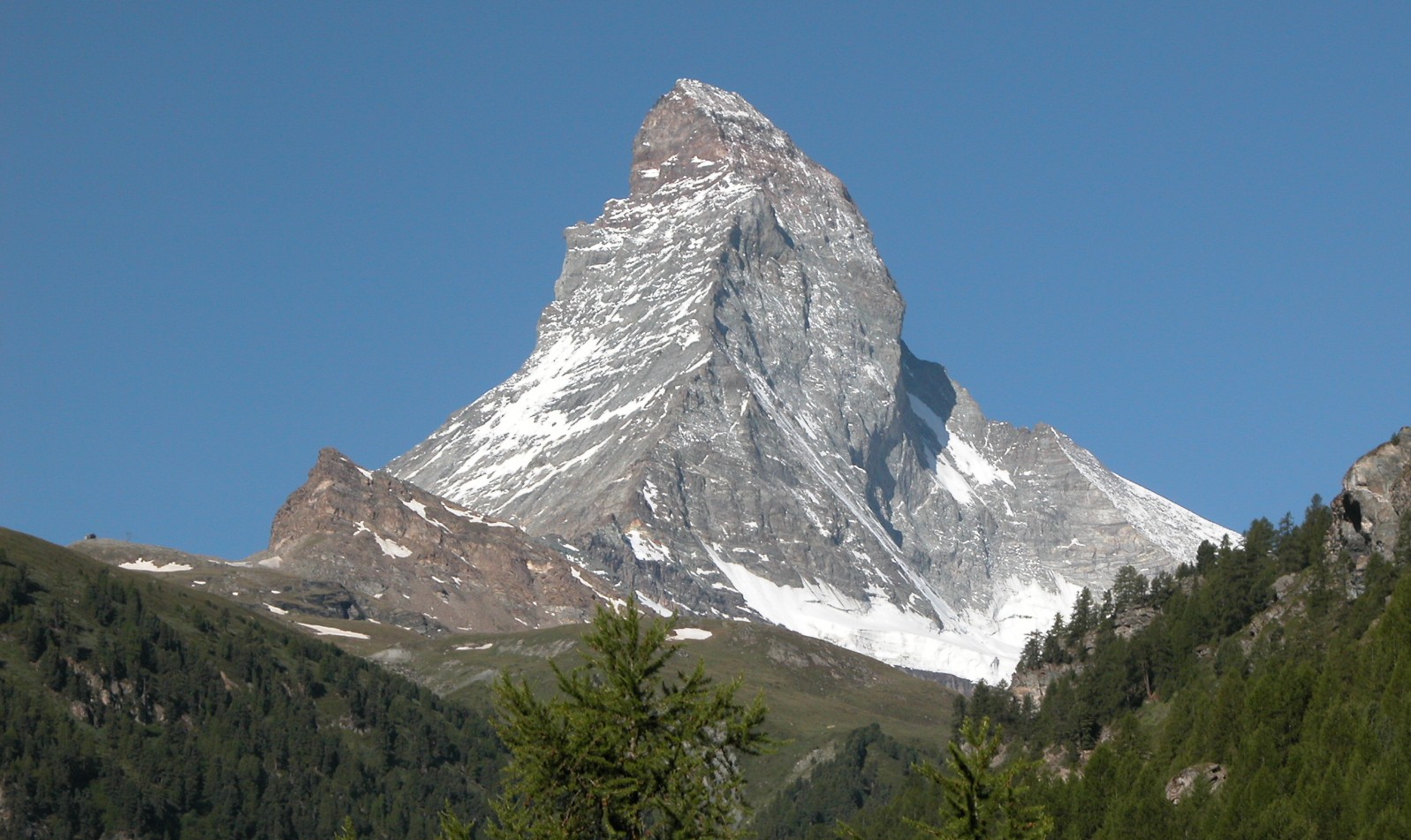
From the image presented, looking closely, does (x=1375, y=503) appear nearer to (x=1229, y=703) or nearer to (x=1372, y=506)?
(x=1372, y=506)

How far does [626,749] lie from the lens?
148 ft

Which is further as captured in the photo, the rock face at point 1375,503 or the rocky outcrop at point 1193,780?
the rock face at point 1375,503

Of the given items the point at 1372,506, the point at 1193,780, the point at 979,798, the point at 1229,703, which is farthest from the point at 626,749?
the point at 1372,506

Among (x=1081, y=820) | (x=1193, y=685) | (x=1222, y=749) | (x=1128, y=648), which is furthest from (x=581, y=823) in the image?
(x=1128, y=648)

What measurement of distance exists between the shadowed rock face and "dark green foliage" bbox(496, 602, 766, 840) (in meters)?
104

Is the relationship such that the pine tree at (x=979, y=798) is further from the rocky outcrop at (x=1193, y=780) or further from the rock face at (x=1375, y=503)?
the rock face at (x=1375, y=503)

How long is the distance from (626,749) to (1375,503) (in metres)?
110

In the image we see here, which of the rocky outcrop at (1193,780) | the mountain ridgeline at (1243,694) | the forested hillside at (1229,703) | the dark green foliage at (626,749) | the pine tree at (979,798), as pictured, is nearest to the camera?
the dark green foliage at (626,749)

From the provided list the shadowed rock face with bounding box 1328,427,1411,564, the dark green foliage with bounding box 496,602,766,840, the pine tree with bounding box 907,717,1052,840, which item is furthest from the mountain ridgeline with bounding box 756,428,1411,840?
the dark green foliage with bounding box 496,602,766,840

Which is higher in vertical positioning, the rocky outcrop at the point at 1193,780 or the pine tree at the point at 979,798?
the rocky outcrop at the point at 1193,780

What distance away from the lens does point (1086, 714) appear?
14800 cm

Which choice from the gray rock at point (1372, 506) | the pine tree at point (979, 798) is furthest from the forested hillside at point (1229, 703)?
the pine tree at point (979, 798)

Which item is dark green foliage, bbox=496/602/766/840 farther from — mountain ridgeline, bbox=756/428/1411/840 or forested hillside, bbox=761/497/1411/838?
mountain ridgeline, bbox=756/428/1411/840

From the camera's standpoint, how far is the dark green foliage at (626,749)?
44188mm
